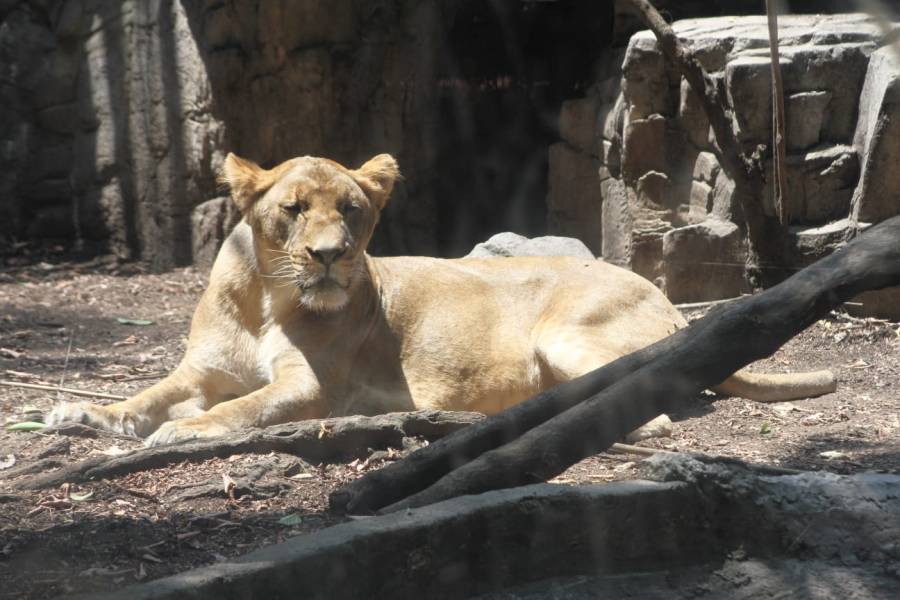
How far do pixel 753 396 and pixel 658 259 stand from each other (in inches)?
101

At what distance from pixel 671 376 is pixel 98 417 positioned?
2.69 metres

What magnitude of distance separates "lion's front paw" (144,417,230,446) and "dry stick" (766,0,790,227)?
4.02 meters

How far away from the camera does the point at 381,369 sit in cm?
586

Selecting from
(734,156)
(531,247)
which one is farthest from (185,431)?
(734,156)

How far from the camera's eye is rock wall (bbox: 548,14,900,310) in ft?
23.9

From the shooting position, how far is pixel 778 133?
7199 mm

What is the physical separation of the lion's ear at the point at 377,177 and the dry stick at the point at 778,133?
2.49m

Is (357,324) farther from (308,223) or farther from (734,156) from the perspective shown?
(734,156)

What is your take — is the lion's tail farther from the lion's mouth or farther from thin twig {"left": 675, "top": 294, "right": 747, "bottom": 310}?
the lion's mouth

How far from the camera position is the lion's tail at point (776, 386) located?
19.6 ft

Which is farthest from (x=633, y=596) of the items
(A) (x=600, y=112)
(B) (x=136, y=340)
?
(A) (x=600, y=112)

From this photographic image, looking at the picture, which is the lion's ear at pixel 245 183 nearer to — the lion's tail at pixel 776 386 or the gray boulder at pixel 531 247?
the lion's tail at pixel 776 386

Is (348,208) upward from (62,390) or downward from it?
upward

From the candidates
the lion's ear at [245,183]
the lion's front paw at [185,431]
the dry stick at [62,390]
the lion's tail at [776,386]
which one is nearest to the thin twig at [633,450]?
the lion's tail at [776,386]
